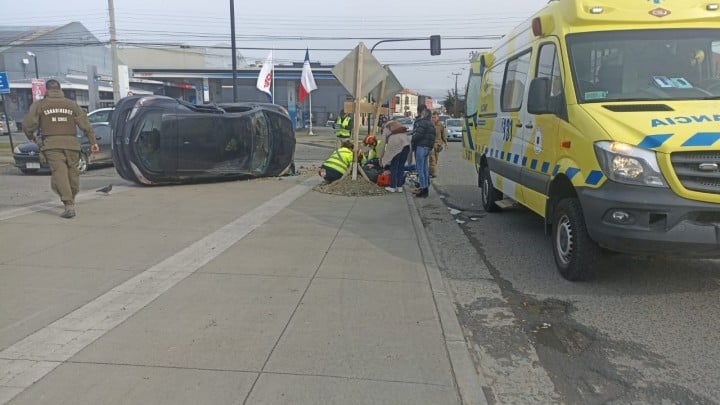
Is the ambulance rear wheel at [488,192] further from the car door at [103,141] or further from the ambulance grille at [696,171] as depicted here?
the car door at [103,141]

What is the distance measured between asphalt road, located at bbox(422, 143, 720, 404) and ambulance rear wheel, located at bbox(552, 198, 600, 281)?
0.17 m

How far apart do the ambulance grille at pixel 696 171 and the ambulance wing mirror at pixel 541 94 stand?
1499mm

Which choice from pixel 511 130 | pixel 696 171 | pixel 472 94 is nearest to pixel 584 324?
pixel 696 171

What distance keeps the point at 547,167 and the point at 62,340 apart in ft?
15.3

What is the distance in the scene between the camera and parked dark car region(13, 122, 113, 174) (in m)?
13.8

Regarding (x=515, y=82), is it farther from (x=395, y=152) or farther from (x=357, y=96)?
(x=357, y=96)

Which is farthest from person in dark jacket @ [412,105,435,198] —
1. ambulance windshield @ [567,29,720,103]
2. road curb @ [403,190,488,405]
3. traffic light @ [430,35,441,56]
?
traffic light @ [430,35,441,56]

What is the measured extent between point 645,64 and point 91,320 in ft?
17.6

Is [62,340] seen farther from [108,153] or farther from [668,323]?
[108,153]

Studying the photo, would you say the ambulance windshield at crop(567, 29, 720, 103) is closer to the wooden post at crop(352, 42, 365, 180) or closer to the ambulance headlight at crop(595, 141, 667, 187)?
the ambulance headlight at crop(595, 141, 667, 187)

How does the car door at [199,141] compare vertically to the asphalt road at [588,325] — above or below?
above

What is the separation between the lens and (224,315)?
4246 millimetres

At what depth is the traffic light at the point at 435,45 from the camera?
98.0 feet

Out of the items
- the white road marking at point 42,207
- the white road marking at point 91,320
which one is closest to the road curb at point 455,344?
the white road marking at point 91,320
